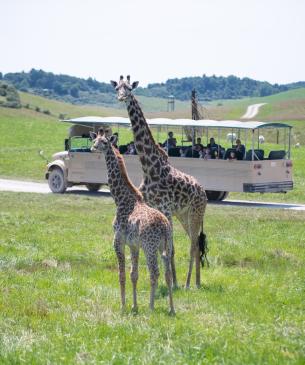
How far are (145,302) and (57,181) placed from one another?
66.2 feet

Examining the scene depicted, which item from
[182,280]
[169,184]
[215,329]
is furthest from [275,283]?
[215,329]

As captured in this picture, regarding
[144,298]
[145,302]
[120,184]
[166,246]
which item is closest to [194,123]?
[144,298]

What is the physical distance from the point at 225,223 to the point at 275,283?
8299 mm

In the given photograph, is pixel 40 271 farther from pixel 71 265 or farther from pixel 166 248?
pixel 166 248

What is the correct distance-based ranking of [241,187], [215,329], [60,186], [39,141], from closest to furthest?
1. [215,329]
2. [241,187]
3. [60,186]
4. [39,141]

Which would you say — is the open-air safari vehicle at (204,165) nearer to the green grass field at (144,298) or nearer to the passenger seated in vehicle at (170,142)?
the passenger seated in vehicle at (170,142)

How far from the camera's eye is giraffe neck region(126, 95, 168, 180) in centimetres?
1549

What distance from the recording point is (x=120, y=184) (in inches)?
477

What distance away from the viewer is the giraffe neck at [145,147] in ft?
50.8

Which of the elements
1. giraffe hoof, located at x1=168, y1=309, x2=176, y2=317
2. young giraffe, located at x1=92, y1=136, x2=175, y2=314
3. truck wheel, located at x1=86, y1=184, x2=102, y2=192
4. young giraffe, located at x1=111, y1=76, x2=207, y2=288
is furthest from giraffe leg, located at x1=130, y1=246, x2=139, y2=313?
truck wheel, located at x1=86, y1=184, x2=102, y2=192

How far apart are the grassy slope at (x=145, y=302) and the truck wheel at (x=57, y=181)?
10256 mm

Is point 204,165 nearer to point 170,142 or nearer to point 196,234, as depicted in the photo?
point 170,142

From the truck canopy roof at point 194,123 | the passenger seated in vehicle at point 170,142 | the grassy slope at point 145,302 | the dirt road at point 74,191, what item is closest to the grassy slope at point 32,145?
the dirt road at point 74,191

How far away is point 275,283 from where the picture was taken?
13.7m
